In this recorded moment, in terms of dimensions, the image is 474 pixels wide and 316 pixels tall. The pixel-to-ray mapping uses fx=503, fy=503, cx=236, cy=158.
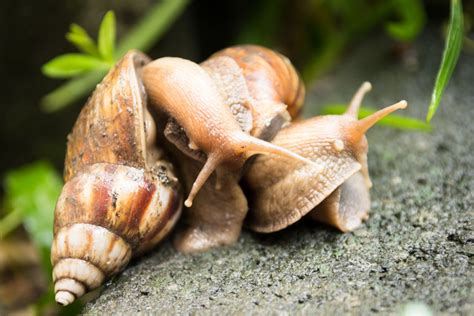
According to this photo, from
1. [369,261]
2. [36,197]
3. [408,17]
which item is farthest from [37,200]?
[408,17]

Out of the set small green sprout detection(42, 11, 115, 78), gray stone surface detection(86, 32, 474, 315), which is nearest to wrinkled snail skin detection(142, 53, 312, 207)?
gray stone surface detection(86, 32, 474, 315)

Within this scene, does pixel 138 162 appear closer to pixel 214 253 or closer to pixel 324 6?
pixel 214 253

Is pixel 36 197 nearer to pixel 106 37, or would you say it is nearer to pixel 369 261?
pixel 106 37

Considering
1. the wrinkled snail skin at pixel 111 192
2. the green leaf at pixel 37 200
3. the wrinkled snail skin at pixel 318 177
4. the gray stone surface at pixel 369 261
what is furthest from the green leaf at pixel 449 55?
the green leaf at pixel 37 200

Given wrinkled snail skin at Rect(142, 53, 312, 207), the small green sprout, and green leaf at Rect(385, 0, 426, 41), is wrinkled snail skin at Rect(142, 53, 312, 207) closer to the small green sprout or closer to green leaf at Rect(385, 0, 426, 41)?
the small green sprout

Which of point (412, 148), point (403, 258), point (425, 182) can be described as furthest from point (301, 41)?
point (403, 258)

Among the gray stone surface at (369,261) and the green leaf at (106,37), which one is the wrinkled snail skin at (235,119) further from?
the green leaf at (106,37)
